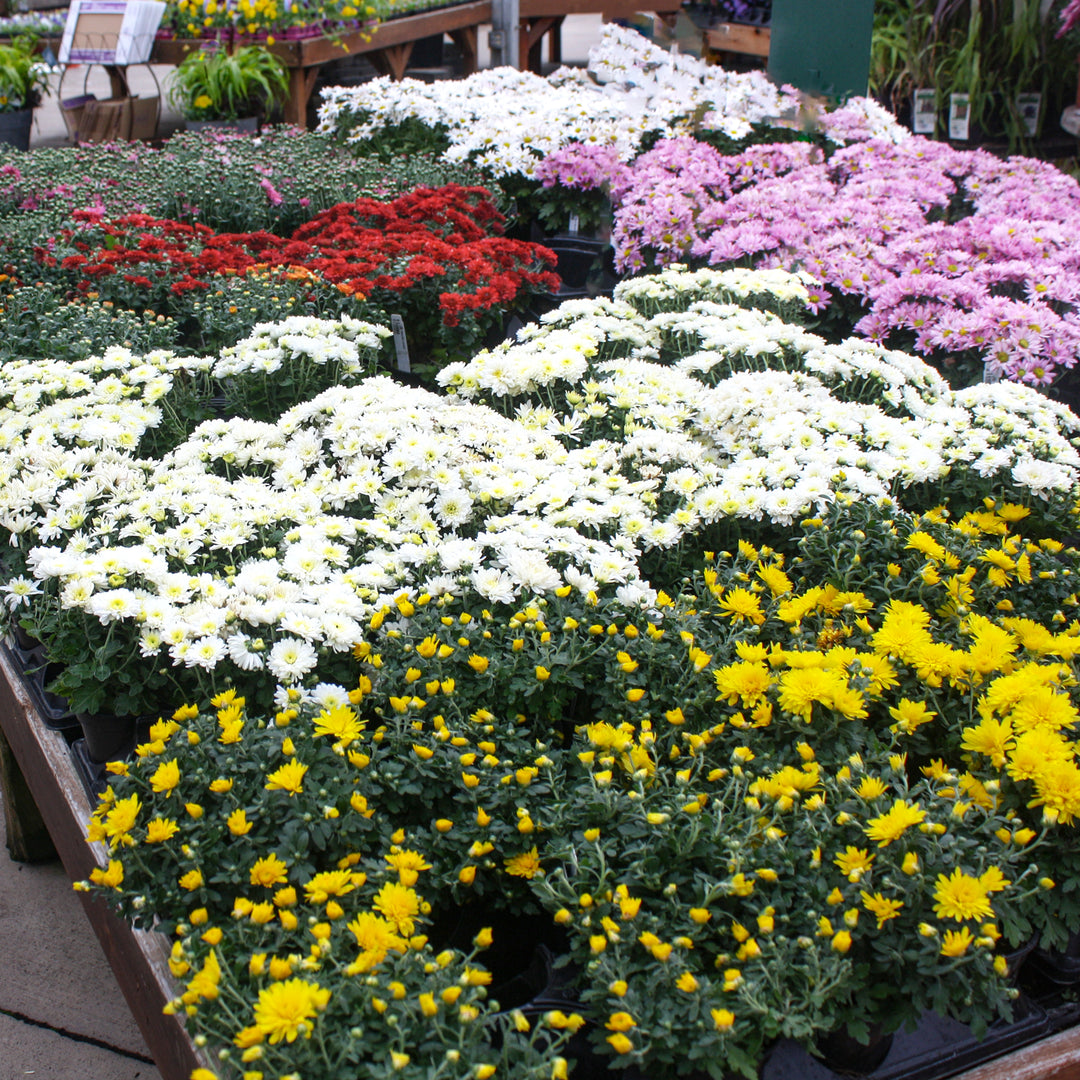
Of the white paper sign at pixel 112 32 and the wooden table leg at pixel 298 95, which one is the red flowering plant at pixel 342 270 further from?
the white paper sign at pixel 112 32

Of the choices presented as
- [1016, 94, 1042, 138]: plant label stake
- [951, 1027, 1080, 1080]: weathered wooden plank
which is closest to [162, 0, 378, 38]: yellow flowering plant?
[1016, 94, 1042, 138]: plant label stake

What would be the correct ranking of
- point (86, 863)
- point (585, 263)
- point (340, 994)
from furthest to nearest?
point (585, 263), point (86, 863), point (340, 994)

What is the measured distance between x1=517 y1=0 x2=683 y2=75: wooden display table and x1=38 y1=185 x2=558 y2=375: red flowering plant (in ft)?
23.5

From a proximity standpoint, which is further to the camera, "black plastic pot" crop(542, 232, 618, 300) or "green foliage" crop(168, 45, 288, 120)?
"green foliage" crop(168, 45, 288, 120)

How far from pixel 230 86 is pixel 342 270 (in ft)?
16.1

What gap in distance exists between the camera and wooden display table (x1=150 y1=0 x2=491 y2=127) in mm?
7340

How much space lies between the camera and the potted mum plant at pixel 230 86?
7074 mm

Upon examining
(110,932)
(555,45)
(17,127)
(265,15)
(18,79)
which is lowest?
(110,932)

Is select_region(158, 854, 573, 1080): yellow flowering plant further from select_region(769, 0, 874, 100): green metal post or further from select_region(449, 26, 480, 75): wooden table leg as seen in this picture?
select_region(449, 26, 480, 75): wooden table leg

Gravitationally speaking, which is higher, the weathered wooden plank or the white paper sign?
the white paper sign

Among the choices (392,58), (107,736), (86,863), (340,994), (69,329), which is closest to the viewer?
(340,994)

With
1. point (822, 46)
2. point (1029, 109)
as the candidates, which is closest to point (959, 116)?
point (1029, 109)

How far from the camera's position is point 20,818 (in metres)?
2.40

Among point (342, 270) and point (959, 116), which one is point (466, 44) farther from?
point (342, 270)
